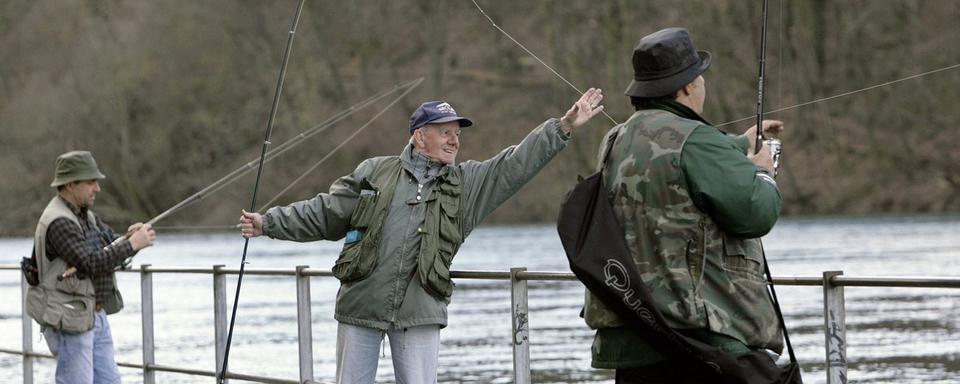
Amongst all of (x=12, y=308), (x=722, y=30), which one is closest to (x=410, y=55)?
(x=722, y=30)

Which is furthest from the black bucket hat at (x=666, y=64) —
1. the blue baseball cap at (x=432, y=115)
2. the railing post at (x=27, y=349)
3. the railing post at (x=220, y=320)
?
the railing post at (x=27, y=349)

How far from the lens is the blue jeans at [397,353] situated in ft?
18.0

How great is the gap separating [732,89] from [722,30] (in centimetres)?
516

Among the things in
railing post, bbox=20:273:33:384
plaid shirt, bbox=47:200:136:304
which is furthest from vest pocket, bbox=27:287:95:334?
railing post, bbox=20:273:33:384

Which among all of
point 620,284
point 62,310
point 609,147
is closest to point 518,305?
point 609,147

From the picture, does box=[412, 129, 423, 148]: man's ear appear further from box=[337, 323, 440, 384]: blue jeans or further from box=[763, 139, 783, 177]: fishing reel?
box=[763, 139, 783, 177]: fishing reel

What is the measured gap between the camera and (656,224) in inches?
151

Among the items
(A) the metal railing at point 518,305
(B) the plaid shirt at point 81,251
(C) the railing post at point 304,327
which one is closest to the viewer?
(A) the metal railing at point 518,305

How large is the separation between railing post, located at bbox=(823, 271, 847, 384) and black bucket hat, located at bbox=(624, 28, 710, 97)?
3.52 ft

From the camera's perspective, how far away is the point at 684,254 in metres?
3.80

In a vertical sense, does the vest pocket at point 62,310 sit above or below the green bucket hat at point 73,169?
below

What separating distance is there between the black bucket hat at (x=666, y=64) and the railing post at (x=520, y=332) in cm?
196

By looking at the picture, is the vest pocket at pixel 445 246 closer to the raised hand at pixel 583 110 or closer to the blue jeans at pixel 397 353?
the blue jeans at pixel 397 353

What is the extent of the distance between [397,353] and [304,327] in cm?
150
